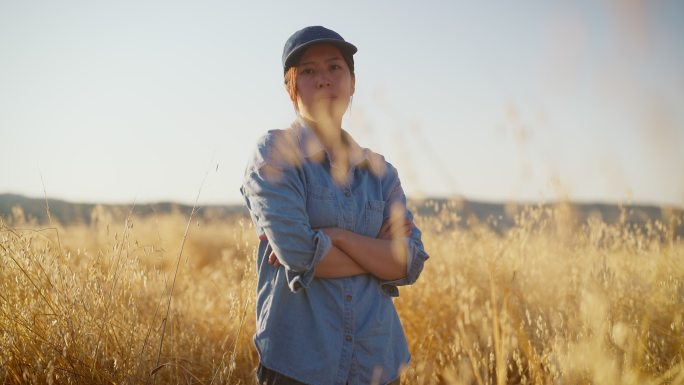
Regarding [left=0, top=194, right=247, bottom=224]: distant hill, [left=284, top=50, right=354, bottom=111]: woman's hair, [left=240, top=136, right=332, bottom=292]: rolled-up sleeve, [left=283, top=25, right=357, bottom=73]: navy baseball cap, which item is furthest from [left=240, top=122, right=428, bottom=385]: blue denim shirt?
[left=0, top=194, right=247, bottom=224]: distant hill

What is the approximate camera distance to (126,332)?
2242 mm

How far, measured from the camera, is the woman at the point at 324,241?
1575 millimetres

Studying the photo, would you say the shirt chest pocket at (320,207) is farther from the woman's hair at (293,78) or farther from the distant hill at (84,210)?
the distant hill at (84,210)

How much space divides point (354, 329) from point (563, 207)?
4.23 feet

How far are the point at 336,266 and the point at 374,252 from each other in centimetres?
16

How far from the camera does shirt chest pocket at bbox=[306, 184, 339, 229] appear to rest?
173 centimetres

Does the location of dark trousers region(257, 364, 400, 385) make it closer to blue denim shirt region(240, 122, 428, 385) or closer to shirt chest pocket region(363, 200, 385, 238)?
blue denim shirt region(240, 122, 428, 385)

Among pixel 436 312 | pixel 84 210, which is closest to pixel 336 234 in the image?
pixel 436 312

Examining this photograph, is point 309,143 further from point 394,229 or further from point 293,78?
point 394,229

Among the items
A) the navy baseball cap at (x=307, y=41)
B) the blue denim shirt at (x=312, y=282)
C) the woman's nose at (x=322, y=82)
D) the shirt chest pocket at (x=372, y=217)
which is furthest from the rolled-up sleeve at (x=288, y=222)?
the navy baseball cap at (x=307, y=41)

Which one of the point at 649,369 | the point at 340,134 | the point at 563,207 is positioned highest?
the point at 340,134

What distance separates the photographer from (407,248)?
1800 millimetres

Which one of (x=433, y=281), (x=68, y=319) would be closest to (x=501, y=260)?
(x=433, y=281)

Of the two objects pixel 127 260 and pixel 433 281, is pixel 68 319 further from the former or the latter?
pixel 433 281
